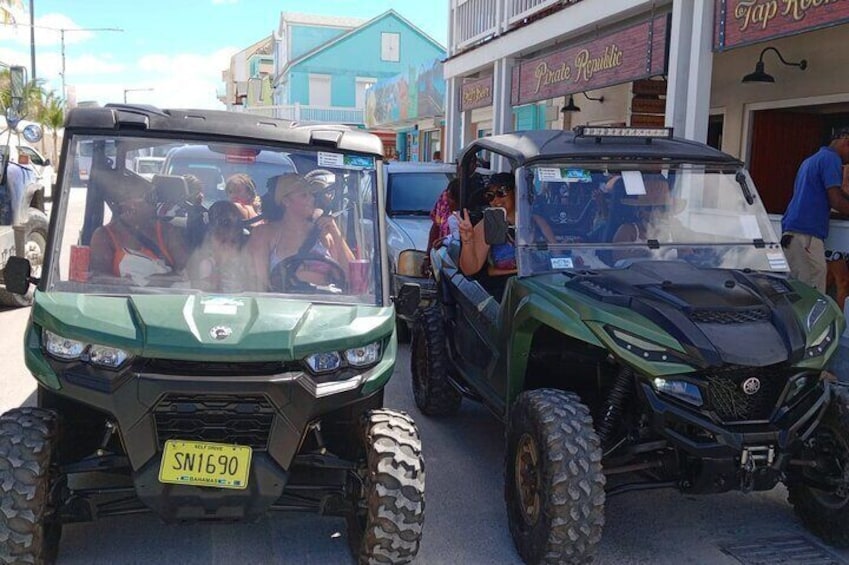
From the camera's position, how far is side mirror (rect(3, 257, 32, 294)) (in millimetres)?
3760

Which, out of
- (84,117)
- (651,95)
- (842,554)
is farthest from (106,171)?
(651,95)

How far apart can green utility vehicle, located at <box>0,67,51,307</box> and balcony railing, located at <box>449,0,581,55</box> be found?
7202 mm

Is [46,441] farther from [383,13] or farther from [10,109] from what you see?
[383,13]

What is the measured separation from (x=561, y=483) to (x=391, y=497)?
2.35 ft

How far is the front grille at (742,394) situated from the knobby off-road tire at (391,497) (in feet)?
4.16

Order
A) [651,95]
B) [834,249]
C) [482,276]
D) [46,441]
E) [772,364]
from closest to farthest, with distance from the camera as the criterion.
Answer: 1. [46,441]
2. [772,364]
3. [482,276]
4. [834,249]
5. [651,95]

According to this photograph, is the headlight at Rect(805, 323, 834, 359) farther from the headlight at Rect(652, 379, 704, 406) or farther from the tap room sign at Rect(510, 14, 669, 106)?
the tap room sign at Rect(510, 14, 669, 106)

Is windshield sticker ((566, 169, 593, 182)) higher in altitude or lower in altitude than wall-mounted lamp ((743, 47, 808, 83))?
lower

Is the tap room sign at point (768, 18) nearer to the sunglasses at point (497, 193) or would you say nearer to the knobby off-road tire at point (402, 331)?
the sunglasses at point (497, 193)

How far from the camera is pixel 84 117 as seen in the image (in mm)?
3645

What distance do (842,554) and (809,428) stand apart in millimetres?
819

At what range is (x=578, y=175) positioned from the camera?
4629mm

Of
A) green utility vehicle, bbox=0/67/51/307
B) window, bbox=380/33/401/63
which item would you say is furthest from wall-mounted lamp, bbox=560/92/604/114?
window, bbox=380/33/401/63

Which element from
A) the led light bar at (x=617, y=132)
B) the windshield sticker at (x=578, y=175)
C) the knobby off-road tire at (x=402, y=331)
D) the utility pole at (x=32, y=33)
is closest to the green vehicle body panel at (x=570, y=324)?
the windshield sticker at (x=578, y=175)
